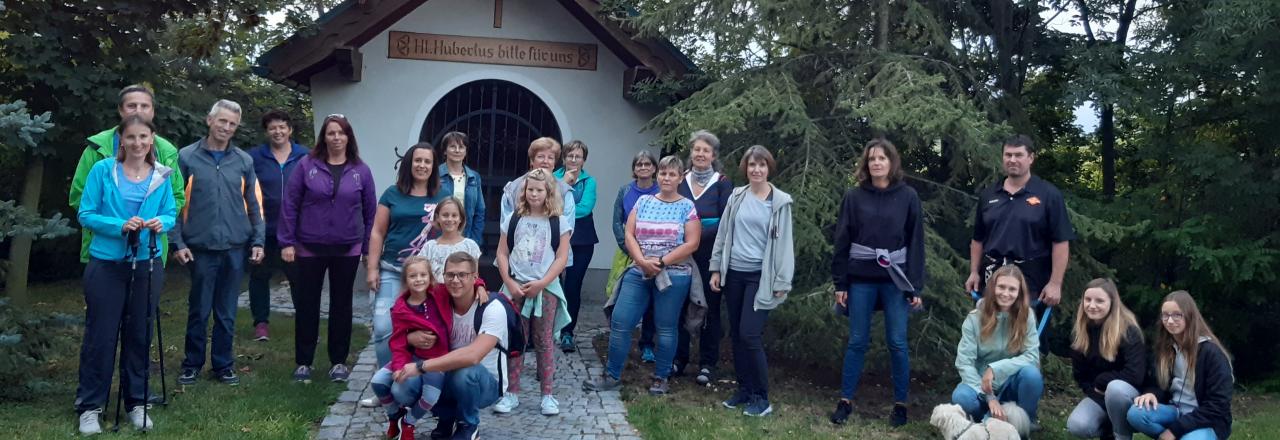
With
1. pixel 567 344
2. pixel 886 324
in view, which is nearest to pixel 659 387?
pixel 886 324

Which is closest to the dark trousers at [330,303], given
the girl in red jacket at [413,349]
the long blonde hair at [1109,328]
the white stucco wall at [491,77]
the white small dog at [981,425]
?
the girl in red jacket at [413,349]

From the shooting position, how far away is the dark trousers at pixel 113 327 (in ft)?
16.7

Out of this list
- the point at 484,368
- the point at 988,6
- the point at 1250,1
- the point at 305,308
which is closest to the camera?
the point at 484,368

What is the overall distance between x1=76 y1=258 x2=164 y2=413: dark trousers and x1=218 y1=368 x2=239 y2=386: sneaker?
95 cm

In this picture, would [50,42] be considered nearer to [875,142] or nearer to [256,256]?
[256,256]

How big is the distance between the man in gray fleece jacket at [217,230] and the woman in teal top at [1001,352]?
13.0 feet

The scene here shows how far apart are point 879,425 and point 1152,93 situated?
Answer: 4.52 metres

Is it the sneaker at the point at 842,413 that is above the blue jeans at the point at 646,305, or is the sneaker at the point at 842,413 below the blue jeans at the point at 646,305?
below

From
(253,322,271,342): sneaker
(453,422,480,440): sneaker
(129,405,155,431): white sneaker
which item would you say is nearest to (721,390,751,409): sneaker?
(453,422,480,440): sneaker

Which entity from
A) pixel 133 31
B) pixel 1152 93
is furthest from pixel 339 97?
pixel 1152 93

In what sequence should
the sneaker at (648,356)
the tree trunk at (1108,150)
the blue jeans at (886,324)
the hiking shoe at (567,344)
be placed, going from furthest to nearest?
1. the tree trunk at (1108,150)
2. the hiking shoe at (567,344)
3. the sneaker at (648,356)
4. the blue jeans at (886,324)

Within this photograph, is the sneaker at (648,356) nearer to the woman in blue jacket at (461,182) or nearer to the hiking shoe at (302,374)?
the woman in blue jacket at (461,182)

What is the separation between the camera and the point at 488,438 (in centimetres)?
521

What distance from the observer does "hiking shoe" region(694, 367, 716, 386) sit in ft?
22.2
